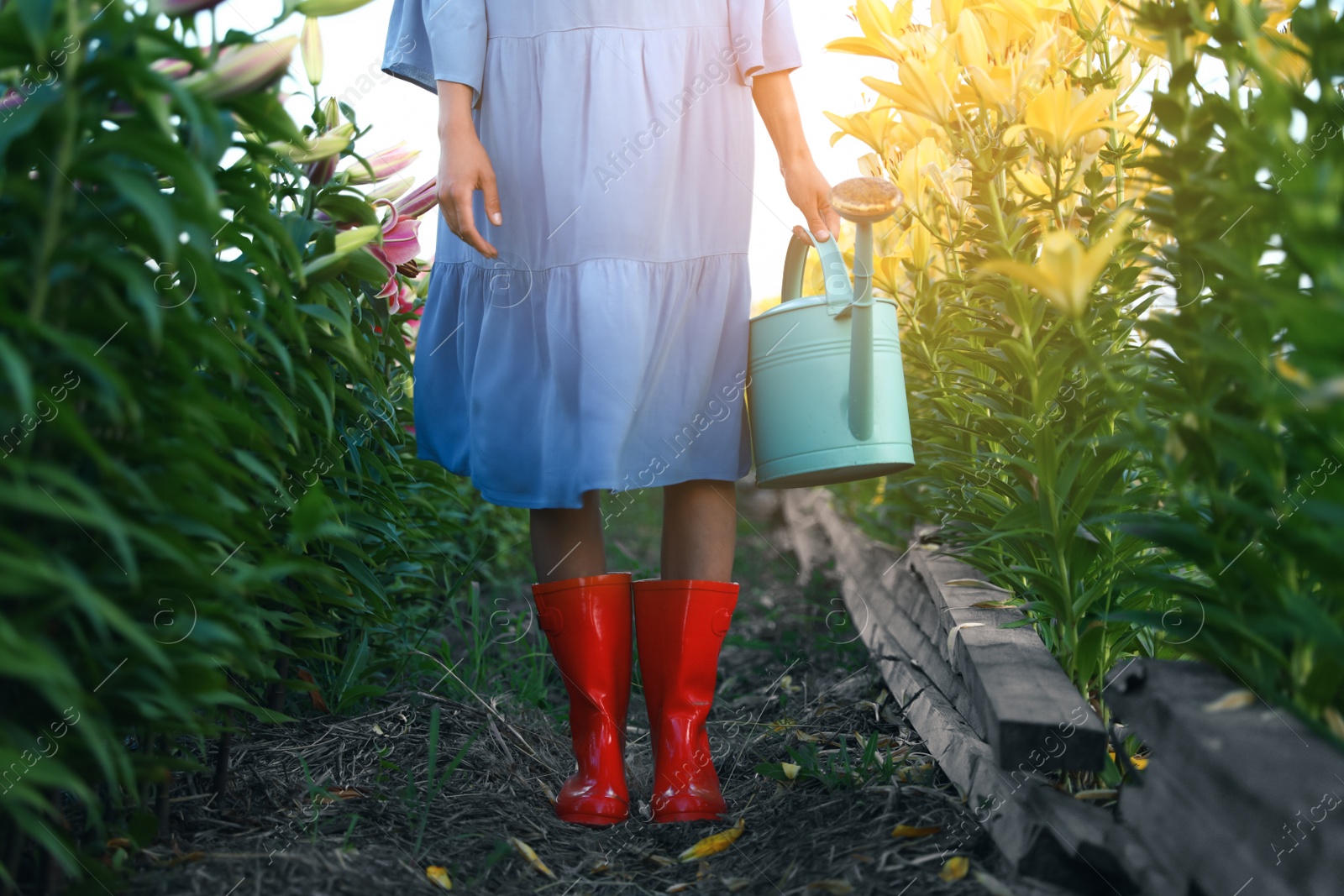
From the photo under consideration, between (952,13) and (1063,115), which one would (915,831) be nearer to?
(1063,115)

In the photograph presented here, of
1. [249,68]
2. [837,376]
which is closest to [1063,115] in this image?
[837,376]

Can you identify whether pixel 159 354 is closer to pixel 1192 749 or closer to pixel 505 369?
pixel 505 369

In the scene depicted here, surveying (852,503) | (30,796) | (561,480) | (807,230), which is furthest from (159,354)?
(852,503)

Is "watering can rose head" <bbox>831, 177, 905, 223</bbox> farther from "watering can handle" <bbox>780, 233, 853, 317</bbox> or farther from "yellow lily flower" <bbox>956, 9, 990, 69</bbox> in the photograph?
"yellow lily flower" <bbox>956, 9, 990, 69</bbox>

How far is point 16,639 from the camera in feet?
→ 2.44

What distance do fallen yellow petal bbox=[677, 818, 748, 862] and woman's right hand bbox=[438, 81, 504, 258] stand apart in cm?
95

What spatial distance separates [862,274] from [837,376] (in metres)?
0.16

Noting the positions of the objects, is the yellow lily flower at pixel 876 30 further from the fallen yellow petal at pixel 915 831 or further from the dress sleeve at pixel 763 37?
the fallen yellow petal at pixel 915 831

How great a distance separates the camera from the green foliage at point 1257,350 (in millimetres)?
836

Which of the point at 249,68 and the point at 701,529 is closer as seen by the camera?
the point at 249,68

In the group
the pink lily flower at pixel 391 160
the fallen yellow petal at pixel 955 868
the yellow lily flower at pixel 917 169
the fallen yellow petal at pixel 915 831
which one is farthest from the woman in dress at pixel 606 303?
the fallen yellow petal at pixel 955 868

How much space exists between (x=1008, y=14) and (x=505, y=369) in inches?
40.5

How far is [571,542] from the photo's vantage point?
175 cm

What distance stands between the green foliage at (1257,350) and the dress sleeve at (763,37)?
0.78 meters
